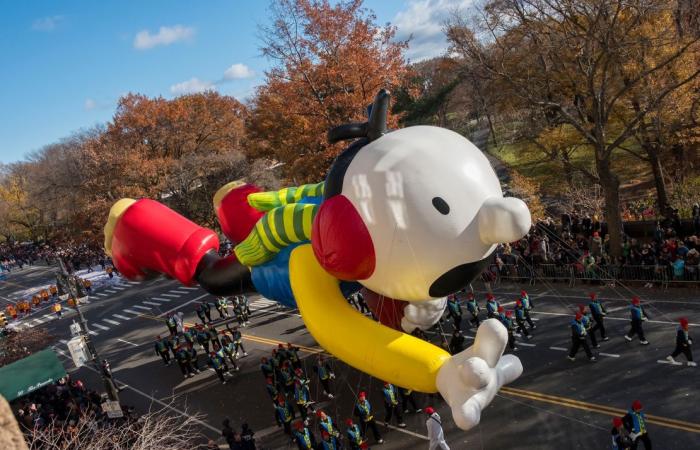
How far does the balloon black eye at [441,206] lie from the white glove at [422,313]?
1.97 m

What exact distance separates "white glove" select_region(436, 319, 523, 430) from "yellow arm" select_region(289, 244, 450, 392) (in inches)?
11.4

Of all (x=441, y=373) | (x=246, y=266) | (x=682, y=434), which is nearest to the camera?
(x=441, y=373)

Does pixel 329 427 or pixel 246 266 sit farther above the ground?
pixel 246 266

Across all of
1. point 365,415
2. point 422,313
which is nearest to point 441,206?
point 422,313

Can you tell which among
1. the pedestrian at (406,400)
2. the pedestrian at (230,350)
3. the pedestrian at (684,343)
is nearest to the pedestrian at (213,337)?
the pedestrian at (230,350)

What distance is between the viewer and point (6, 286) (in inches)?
1626

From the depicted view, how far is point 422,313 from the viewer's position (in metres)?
6.42

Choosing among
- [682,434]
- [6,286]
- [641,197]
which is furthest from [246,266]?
[6,286]

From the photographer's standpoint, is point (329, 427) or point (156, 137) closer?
point (329, 427)

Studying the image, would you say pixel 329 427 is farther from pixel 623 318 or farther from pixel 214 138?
pixel 214 138

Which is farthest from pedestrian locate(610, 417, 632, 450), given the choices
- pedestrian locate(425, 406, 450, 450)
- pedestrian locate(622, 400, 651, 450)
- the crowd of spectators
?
the crowd of spectators

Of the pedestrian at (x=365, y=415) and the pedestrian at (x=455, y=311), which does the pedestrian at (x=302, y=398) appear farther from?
the pedestrian at (x=455, y=311)

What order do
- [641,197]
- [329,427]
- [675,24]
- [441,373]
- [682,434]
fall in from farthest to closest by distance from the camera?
1. [641,197]
2. [675,24]
3. [329,427]
4. [682,434]
5. [441,373]

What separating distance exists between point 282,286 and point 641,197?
1004 inches
